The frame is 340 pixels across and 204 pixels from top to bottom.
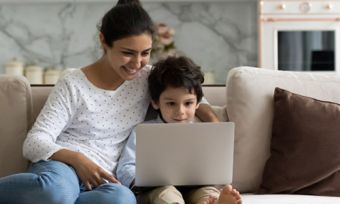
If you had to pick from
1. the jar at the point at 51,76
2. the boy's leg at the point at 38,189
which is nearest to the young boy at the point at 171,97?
the boy's leg at the point at 38,189

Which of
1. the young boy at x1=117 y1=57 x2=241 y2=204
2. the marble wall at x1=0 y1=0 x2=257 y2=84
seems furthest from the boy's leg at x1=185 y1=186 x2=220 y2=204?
the marble wall at x1=0 y1=0 x2=257 y2=84

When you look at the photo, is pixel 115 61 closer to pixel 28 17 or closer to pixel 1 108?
pixel 1 108

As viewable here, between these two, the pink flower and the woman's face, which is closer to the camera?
the woman's face

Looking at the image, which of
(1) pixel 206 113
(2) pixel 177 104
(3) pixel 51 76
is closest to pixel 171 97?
(2) pixel 177 104

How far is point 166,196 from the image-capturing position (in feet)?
5.07

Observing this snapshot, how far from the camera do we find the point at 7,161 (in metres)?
1.85

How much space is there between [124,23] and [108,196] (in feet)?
1.80

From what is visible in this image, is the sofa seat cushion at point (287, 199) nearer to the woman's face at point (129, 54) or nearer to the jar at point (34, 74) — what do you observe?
the woman's face at point (129, 54)

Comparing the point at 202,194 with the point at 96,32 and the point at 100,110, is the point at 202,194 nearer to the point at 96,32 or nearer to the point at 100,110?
the point at 100,110

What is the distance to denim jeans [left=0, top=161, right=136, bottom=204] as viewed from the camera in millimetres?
1461

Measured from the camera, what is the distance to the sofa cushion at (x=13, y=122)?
1851mm

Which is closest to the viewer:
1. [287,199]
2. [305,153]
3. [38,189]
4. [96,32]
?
[38,189]

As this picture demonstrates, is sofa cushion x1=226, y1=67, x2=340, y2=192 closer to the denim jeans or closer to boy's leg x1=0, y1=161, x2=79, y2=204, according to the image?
the denim jeans

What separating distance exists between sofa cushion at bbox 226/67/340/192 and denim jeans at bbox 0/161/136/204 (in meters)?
0.49
